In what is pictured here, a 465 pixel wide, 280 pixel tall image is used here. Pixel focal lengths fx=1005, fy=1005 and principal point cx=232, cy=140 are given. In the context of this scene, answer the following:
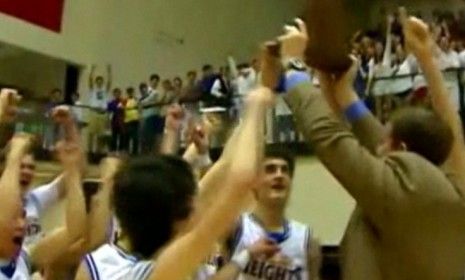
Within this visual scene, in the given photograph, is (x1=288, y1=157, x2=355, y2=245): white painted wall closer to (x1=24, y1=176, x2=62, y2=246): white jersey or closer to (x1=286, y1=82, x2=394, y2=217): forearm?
(x1=24, y1=176, x2=62, y2=246): white jersey

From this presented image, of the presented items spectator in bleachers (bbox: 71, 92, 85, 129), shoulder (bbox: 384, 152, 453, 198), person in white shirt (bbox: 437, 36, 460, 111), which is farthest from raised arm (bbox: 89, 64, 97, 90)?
shoulder (bbox: 384, 152, 453, 198)

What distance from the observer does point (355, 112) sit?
10.5 ft

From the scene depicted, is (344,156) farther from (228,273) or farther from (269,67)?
(228,273)

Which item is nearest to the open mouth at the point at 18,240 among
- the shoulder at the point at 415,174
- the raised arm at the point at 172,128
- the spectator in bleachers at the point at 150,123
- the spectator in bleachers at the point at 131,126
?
the raised arm at the point at 172,128

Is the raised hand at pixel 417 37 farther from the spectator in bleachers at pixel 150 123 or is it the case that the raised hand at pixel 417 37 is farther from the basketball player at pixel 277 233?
the spectator in bleachers at pixel 150 123

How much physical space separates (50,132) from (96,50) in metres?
4.01

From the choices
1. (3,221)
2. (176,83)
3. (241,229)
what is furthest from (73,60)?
(3,221)

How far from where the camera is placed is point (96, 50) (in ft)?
53.8

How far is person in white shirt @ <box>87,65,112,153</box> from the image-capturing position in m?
14.1

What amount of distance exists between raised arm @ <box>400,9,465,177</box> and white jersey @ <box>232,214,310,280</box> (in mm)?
989

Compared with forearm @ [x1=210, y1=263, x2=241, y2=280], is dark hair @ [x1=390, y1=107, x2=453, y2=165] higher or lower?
higher

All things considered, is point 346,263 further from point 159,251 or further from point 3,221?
point 3,221

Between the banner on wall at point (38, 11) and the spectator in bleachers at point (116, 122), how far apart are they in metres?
1.90

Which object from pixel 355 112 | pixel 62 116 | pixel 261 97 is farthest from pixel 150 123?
pixel 261 97
